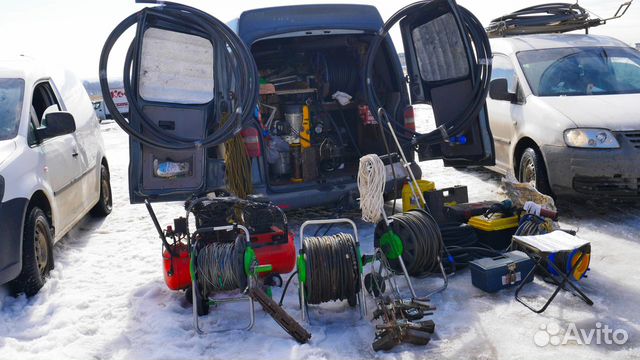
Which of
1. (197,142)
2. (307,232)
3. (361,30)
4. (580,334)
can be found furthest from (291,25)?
(580,334)

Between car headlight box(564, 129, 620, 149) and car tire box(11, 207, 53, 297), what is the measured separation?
5076 millimetres

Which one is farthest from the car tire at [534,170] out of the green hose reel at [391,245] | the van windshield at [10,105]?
the van windshield at [10,105]

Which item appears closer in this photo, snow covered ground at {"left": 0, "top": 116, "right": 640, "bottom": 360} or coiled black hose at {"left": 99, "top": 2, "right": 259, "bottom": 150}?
snow covered ground at {"left": 0, "top": 116, "right": 640, "bottom": 360}

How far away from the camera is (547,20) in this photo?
8945 mm

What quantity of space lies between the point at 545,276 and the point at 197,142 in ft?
10.1

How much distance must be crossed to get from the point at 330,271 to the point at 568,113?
138 inches

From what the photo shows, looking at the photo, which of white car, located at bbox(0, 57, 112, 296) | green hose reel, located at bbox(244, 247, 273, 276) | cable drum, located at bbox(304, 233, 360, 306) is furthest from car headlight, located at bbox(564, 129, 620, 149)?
white car, located at bbox(0, 57, 112, 296)

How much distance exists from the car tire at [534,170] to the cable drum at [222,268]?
364 centimetres

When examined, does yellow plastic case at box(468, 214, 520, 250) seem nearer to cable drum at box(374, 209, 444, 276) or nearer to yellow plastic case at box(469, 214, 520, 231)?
yellow plastic case at box(469, 214, 520, 231)

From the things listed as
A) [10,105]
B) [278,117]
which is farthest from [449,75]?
[10,105]

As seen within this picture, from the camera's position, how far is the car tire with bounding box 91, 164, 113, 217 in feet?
23.3

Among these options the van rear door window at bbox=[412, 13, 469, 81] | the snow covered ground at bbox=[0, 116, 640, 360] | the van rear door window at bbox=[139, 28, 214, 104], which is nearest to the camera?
the snow covered ground at bbox=[0, 116, 640, 360]

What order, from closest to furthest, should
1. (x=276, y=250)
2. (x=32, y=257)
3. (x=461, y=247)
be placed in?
(x=276, y=250) < (x=32, y=257) < (x=461, y=247)

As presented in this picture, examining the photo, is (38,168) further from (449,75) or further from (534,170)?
(534,170)
